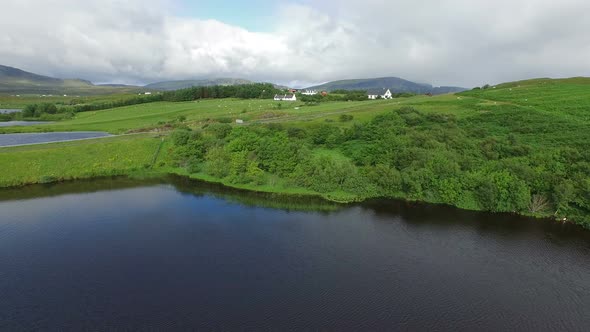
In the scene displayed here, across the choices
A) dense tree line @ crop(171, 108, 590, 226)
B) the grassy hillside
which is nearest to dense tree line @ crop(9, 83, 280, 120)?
the grassy hillside

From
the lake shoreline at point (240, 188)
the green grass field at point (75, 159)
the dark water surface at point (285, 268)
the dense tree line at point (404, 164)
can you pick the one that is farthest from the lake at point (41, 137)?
the dark water surface at point (285, 268)

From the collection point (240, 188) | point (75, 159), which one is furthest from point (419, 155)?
point (75, 159)

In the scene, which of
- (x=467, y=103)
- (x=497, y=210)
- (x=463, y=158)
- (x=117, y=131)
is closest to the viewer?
(x=497, y=210)

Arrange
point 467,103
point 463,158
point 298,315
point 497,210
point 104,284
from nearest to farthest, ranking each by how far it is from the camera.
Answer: point 298,315 < point 104,284 < point 497,210 < point 463,158 < point 467,103

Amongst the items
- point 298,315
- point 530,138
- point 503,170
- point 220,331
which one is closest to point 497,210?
point 503,170

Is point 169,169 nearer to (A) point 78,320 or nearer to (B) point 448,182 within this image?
(A) point 78,320

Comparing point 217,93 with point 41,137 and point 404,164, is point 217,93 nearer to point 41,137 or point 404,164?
point 41,137
